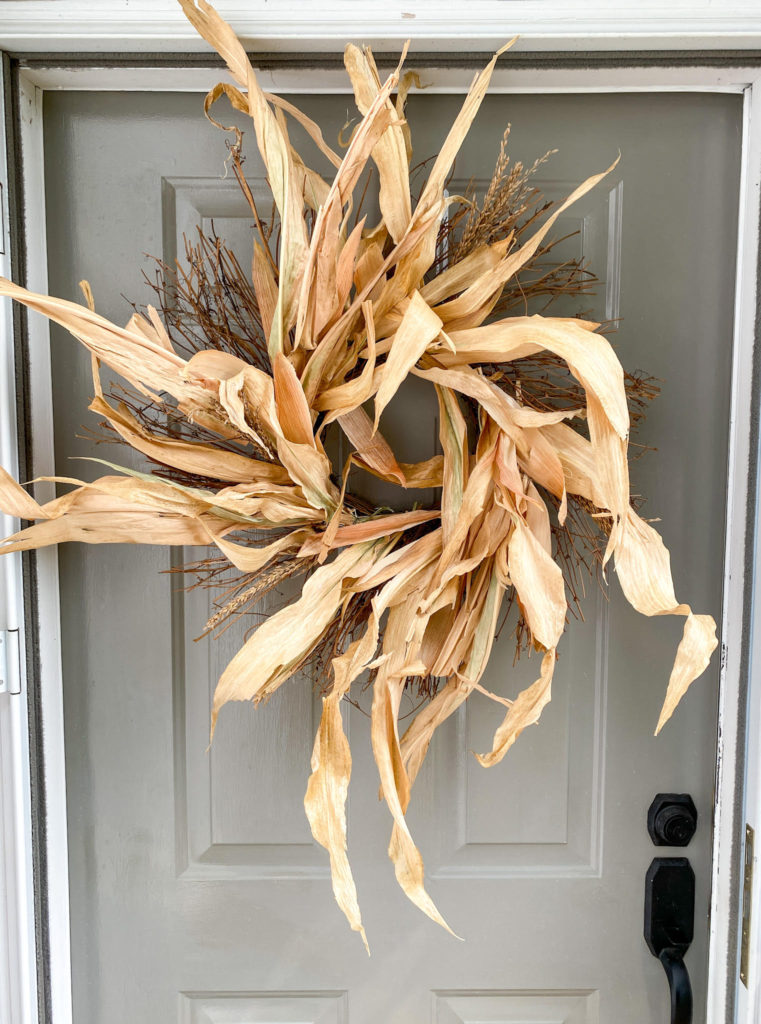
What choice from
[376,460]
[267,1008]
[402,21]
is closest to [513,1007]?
[267,1008]

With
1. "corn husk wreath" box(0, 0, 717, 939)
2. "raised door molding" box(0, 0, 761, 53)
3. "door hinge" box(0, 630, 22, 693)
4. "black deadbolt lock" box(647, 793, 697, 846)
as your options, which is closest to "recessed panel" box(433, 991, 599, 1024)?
"black deadbolt lock" box(647, 793, 697, 846)

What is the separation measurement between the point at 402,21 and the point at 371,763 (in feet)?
3.04

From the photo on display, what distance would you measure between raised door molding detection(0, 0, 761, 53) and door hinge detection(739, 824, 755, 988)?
100cm

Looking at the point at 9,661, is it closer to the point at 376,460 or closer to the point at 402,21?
the point at 376,460

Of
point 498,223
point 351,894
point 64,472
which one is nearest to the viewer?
point 351,894

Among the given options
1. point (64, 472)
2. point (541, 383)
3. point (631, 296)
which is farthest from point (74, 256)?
point (631, 296)

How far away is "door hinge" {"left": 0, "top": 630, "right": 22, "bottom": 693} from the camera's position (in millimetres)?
814

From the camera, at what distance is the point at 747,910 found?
34.0 inches

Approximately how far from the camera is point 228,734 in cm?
89

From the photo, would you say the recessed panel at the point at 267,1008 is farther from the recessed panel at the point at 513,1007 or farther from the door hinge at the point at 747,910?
the door hinge at the point at 747,910

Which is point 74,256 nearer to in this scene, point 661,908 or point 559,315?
point 559,315

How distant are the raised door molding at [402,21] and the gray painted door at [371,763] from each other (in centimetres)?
10

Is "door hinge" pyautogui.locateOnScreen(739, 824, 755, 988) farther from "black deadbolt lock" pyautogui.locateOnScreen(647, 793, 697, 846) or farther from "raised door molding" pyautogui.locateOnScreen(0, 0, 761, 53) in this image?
"raised door molding" pyautogui.locateOnScreen(0, 0, 761, 53)

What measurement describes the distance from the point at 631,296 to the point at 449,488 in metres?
0.39
